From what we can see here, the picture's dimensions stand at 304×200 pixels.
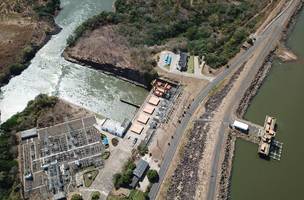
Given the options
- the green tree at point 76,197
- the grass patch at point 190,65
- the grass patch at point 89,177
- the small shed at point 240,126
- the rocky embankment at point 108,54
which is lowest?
the green tree at point 76,197

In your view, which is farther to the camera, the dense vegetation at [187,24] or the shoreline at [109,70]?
the dense vegetation at [187,24]

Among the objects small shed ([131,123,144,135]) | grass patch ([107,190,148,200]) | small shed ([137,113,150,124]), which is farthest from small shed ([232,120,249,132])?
grass patch ([107,190,148,200])

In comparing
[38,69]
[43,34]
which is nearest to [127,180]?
[38,69]

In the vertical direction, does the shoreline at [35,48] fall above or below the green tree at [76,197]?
above

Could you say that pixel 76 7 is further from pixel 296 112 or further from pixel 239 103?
pixel 296 112

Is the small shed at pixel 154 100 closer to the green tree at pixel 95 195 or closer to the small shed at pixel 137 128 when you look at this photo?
the small shed at pixel 137 128

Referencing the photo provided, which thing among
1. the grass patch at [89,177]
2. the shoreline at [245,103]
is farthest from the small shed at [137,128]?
the shoreline at [245,103]
